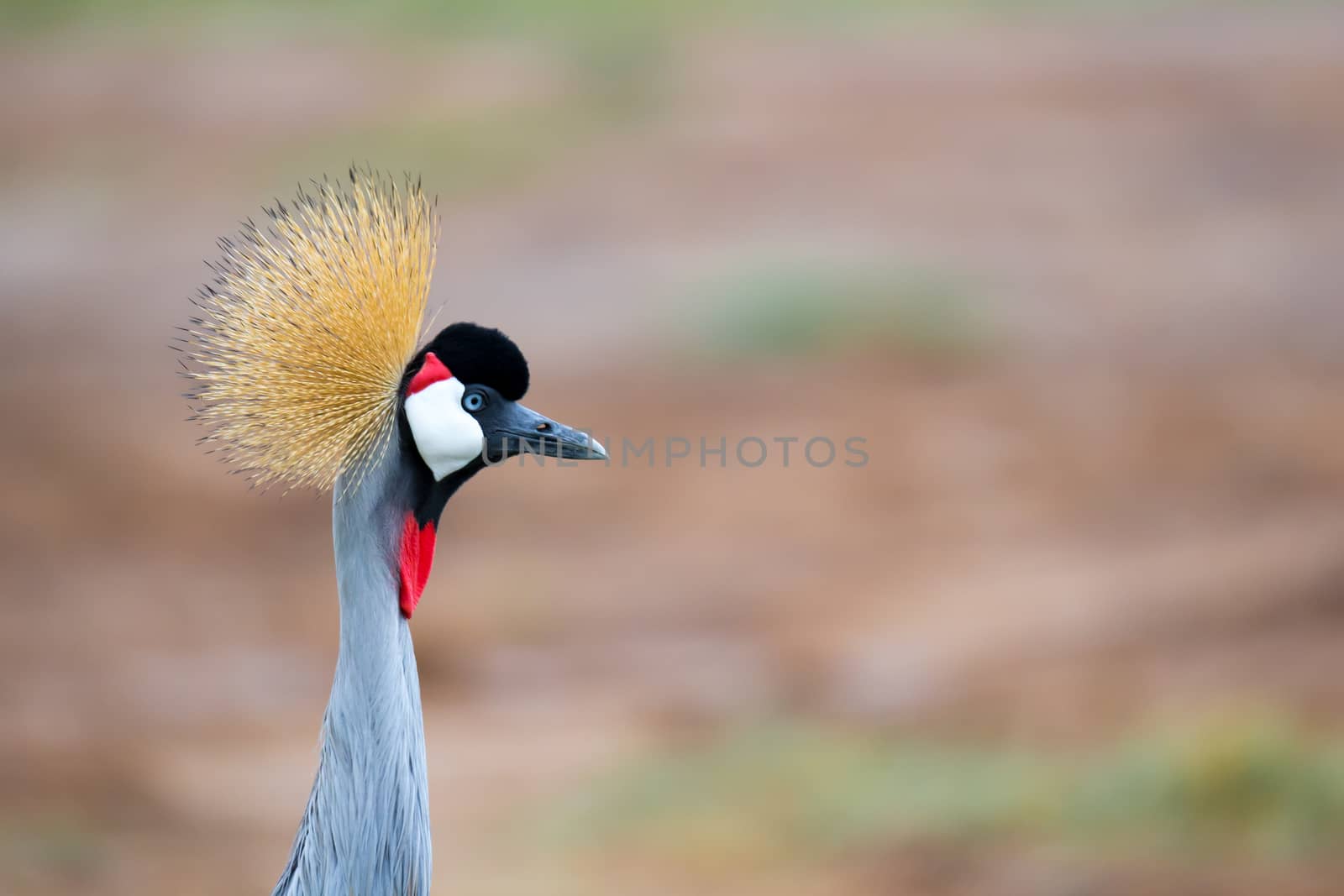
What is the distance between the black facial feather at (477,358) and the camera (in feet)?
7.25

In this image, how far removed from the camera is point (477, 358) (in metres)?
2.22

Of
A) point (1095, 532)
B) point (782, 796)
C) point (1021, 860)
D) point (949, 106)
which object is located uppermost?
point (949, 106)

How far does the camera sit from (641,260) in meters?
10.1

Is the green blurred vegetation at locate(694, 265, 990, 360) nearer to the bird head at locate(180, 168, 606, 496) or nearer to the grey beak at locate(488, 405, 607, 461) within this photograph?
the grey beak at locate(488, 405, 607, 461)

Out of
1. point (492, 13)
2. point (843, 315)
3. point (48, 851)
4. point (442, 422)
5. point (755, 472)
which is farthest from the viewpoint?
point (492, 13)

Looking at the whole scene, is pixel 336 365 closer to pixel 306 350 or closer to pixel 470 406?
pixel 306 350

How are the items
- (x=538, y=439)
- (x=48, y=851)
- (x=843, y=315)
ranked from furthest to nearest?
(x=843, y=315)
(x=48, y=851)
(x=538, y=439)

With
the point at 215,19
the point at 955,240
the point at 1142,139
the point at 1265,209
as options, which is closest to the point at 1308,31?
the point at 1142,139

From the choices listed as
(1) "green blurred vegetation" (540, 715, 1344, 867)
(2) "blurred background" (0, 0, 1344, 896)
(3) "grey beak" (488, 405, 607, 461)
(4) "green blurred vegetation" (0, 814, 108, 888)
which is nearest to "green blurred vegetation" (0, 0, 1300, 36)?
(2) "blurred background" (0, 0, 1344, 896)

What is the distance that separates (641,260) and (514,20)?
206 inches

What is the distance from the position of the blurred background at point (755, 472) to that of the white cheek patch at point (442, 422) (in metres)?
2.57

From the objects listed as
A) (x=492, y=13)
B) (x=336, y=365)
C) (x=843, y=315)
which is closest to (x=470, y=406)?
(x=336, y=365)

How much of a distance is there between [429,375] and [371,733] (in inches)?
20.8

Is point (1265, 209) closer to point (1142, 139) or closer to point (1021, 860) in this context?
point (1142, 139)
